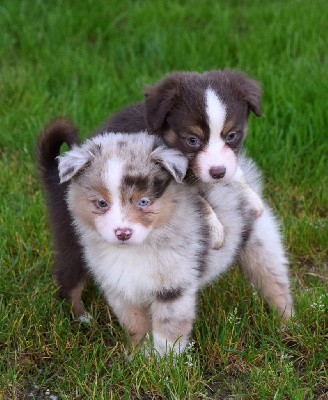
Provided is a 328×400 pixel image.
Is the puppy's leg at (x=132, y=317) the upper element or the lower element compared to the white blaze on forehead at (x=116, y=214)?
lower

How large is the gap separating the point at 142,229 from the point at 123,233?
0.12 metres

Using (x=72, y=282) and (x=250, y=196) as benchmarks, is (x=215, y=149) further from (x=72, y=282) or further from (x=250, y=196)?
(x=72, y=282)

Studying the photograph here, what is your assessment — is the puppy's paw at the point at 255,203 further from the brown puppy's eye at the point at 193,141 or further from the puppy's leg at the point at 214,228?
the brown puppy's eye at the point at 193,141

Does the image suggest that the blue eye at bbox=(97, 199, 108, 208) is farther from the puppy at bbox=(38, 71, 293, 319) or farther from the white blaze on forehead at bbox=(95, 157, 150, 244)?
the puppy at bbox=(38, 71, 293, 319)

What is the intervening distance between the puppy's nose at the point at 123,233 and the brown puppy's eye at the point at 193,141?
0.62 meters

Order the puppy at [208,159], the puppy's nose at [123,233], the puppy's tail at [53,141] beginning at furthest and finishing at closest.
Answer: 1. the puppy's tail at [53,141]
2. the puppy at [208,159]
3. the puppy's nose at [123,233]

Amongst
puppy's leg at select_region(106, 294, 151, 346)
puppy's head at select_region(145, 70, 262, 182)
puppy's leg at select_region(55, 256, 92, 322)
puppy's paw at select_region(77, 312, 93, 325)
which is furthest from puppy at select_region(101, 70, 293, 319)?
A: puppy's paw at select_region(77, 312, 93, 325)

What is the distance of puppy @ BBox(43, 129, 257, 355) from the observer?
397 cm

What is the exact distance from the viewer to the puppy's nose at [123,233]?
3.91 m

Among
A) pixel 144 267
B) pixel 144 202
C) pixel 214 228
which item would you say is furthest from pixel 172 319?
→ pixel 144 202

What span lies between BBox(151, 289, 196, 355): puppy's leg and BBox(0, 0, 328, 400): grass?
0.10 m

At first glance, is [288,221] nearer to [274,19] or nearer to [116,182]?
[116,182]

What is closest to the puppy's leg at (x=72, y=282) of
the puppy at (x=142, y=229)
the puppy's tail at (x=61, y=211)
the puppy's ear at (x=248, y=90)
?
the puppy's tail at (x=61, y=211)

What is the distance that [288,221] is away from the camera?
5547 millimetres
